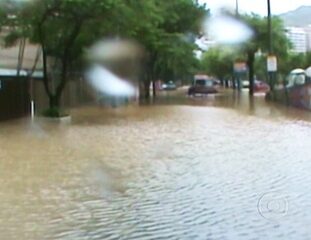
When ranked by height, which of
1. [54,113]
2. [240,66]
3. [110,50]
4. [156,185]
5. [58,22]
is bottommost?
[156,185]

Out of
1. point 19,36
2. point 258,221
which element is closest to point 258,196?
point 258,221

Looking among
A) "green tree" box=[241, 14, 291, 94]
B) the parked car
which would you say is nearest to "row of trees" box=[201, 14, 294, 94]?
"green tree" box=[241, 14, 291, 94]

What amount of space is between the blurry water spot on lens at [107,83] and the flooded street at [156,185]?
12432mm

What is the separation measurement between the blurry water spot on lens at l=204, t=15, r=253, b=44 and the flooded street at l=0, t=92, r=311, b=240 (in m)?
13.7

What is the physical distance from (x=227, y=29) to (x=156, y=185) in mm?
21431

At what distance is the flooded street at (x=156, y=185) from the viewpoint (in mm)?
6125

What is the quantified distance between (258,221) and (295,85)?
23.5m

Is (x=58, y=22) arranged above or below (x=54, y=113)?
above

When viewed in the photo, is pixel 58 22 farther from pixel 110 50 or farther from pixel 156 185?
pixel 156 185

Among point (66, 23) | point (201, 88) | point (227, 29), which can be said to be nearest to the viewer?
point (66, 23)

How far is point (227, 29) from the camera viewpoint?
29219 mm

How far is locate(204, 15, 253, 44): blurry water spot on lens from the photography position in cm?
2936

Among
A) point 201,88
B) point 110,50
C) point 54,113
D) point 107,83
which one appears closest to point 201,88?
point 201,88

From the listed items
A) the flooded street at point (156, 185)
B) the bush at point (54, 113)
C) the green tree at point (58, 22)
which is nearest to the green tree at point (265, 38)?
the green tree at point (58, 22)
